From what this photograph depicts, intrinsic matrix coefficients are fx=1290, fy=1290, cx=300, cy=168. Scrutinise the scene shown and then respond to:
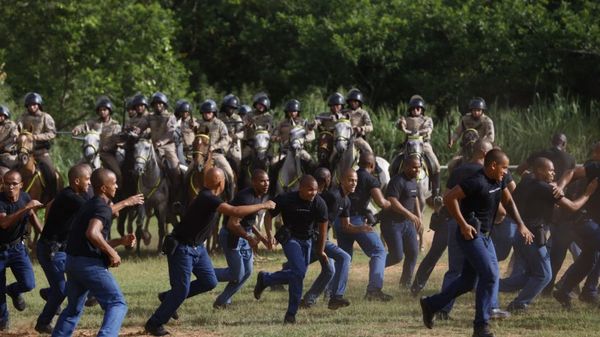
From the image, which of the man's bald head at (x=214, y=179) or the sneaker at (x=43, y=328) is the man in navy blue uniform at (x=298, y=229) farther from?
the sneaker at (x=43, y=328)

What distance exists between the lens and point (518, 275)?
14.2 m

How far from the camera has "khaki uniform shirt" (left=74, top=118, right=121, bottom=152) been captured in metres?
20.6

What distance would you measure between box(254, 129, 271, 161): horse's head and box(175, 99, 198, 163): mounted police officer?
1.37 m

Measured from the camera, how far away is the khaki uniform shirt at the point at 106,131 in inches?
811

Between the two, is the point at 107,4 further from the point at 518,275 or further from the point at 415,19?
the point at 518,275

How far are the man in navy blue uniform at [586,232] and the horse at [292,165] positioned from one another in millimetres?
6729

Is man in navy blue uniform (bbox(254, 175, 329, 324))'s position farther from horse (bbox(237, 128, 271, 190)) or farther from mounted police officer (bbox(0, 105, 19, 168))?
mounted police officer (bbox(0, 105, 19, 168))

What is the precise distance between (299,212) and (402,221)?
8.59ft

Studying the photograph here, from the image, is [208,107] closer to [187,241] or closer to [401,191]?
[401,191]

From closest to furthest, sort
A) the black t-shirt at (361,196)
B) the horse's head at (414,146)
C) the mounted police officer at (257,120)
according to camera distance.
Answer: the black t-shirt at (361,196), the horse's head at (414,146), the mounted police officer at (257,120)

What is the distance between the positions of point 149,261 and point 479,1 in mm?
17965

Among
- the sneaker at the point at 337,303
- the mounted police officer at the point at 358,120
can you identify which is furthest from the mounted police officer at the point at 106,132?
the sneaker at the point at 337,303

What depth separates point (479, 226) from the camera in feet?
38.6

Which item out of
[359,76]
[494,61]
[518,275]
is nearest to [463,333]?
[518,275]
